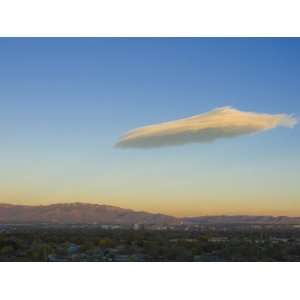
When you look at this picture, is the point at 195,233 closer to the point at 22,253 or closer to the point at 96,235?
the point at 96,235

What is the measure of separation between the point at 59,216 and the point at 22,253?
2.04m
